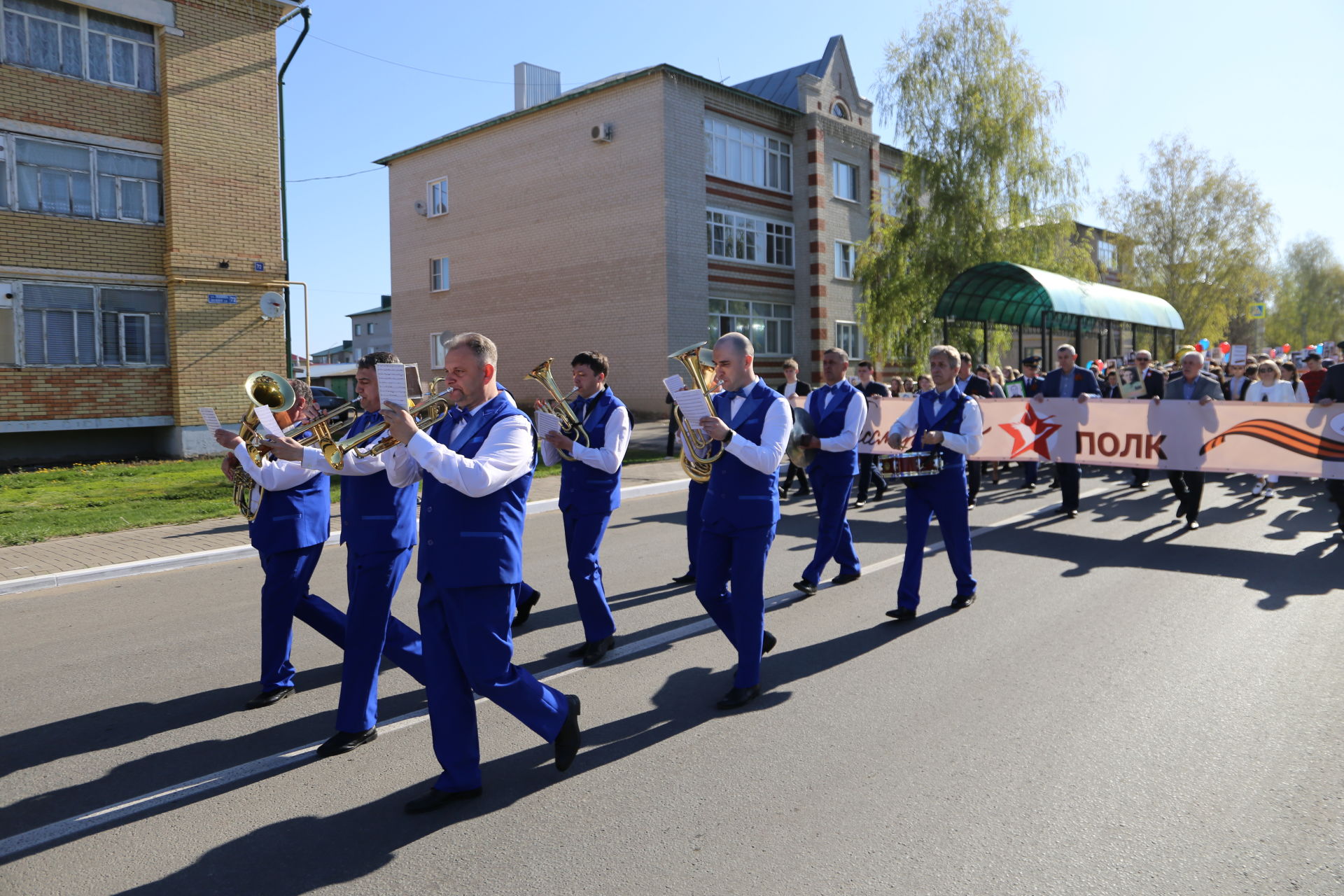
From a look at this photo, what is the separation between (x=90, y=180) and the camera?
59.1 feet

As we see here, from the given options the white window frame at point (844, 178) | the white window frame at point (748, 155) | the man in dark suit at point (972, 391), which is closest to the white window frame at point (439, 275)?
the white window frame at point (748, 155)

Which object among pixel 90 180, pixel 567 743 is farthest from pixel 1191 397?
pixel 90 180

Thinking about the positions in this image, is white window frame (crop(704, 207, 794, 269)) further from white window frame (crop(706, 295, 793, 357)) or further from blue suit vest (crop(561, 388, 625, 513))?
blue suit vest (crop(561, 388, 625, 513))

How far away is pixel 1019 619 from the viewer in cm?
655

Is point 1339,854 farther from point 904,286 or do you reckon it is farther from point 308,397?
point 904,286

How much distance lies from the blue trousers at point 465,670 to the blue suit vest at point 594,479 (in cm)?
231

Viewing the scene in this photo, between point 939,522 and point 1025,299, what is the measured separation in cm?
1759

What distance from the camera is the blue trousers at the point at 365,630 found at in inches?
171

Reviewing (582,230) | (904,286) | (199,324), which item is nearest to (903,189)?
(904,286)

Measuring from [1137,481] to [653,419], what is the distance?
A: 1585cm

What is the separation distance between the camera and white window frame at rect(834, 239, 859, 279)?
32.5 metres

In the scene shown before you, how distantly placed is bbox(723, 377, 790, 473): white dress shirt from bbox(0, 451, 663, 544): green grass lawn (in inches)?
340

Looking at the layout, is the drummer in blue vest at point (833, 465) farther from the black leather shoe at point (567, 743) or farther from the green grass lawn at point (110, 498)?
the green grass lawn at point (110, 498)

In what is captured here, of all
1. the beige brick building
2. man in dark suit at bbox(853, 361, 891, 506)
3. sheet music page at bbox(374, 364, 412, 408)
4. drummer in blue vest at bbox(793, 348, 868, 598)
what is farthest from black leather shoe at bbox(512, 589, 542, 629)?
the beige brick building
